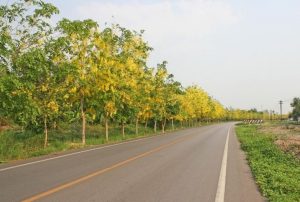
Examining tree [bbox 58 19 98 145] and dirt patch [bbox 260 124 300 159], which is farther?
tree [bbox 58 19 98 145]

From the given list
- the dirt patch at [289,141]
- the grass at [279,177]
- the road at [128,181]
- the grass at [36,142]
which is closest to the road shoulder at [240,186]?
the road at [128,181]

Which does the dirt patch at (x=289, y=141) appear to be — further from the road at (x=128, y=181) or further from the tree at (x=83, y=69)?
the tree at (x=83, y=69)

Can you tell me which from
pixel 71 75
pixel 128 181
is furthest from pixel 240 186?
pixel 71 75

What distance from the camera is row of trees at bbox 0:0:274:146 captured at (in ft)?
58.4

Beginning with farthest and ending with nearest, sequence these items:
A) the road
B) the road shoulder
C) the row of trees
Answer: the row of trees → the road shoulder → the road

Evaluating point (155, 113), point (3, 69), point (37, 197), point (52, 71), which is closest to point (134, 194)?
point (37, 197)

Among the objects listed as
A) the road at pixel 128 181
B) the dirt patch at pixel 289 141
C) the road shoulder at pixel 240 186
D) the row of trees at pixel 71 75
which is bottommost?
the road shoulder at pixel 240 186

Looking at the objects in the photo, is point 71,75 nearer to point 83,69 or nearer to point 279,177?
point 83,69

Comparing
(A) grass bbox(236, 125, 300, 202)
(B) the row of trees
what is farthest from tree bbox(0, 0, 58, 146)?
(A) grass bbox(236, 125, 300, 202)

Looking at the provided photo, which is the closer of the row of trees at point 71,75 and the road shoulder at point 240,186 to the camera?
the road shoulder at point 240,186

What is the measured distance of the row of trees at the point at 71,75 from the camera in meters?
17.8

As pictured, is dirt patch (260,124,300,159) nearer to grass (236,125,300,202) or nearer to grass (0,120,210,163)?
grass (236,125,300,202)

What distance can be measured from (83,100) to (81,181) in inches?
775

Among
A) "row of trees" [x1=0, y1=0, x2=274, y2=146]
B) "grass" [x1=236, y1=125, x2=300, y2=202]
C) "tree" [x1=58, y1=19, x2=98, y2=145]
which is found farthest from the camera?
"tree" [x1=58, y1=19, x2=98, y2=145]
